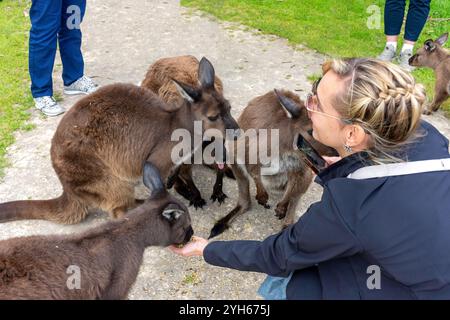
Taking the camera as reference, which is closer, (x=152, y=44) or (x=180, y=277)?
(x=180, y=277)

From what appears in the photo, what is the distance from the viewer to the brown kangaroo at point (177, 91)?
3.29 m

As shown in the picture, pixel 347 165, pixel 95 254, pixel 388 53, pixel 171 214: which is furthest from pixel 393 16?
pixel 95 254

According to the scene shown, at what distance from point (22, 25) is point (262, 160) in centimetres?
441

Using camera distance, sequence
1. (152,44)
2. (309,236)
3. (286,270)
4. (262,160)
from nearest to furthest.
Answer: (309,236), (286,270), (262,160), (152,44)

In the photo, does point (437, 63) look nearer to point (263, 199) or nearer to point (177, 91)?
point (263, 199)

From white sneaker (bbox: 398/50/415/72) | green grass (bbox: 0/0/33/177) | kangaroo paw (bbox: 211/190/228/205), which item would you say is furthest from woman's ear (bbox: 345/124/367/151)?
white sneaker (bbox: 398/50/415/72)

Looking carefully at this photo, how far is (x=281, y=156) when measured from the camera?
285cm

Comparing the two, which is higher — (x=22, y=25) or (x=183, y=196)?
(x=22, y=25)

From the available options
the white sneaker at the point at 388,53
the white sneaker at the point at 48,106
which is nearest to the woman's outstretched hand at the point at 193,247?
the white sneaker at the point at 48,106

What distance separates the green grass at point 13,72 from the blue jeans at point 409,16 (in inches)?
159

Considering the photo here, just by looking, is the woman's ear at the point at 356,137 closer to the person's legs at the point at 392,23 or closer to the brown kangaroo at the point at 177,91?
the brown kangaroo at the point at 177,91

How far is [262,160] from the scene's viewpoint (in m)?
2.93
